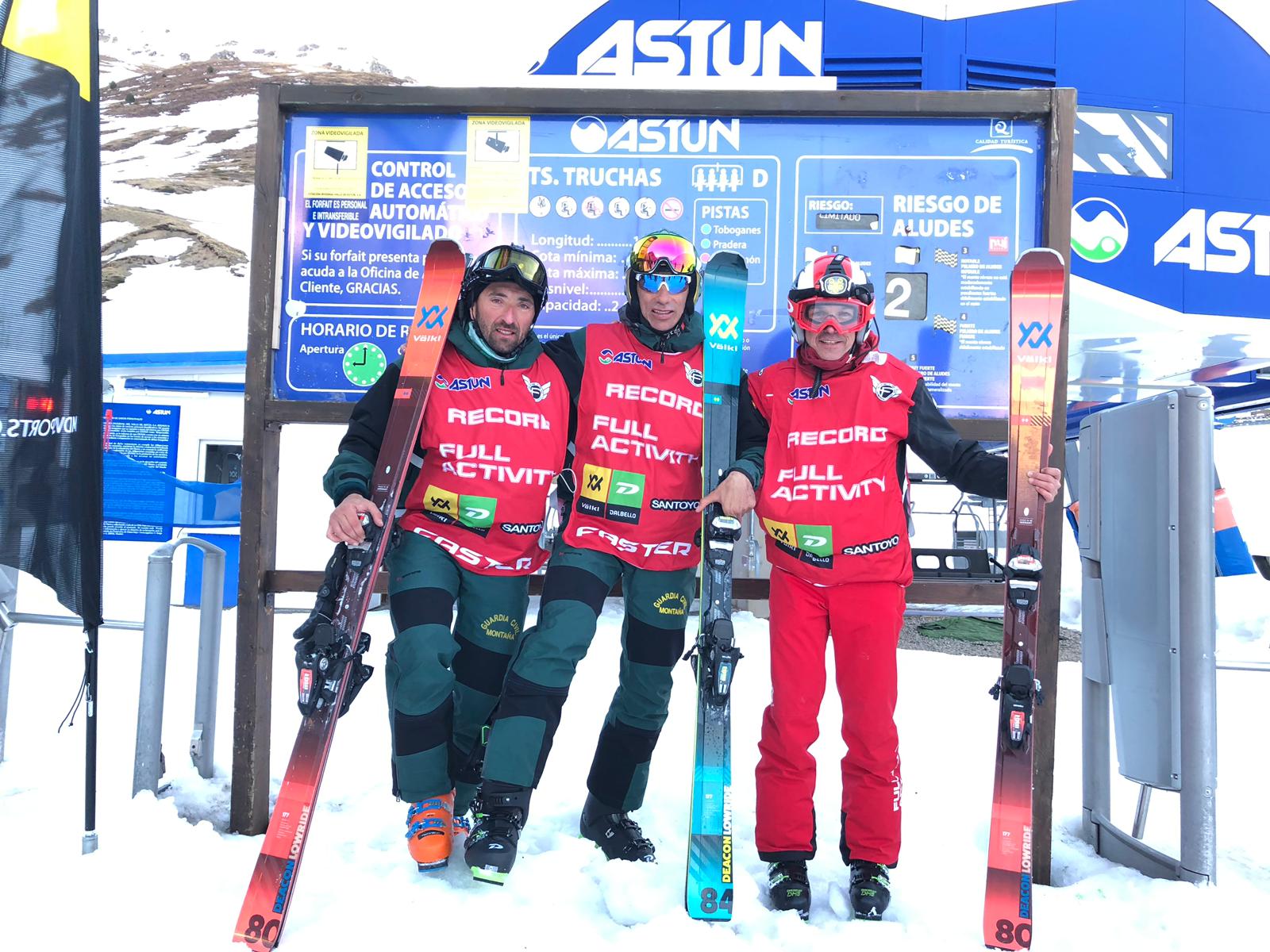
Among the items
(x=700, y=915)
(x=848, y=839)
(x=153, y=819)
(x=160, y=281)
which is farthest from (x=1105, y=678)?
(x=160, y=281)

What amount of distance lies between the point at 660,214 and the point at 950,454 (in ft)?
4.51

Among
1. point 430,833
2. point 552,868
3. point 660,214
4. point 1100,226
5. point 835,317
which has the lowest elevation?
point 552,868

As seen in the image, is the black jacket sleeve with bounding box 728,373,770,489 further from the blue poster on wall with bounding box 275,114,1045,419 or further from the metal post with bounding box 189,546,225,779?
the metal post with bounding box 189,546,225,779

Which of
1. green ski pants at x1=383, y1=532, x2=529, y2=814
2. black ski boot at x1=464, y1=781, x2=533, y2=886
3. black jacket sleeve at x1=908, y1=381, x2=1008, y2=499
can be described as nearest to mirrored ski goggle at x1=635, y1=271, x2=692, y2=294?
black jacket sleeve at x1=908, y1=381, x2=1008, y2=499

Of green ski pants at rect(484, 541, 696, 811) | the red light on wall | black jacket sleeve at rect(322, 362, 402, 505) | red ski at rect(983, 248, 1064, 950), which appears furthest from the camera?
black jacket sleeve at rect(322, 362, 402, 505)

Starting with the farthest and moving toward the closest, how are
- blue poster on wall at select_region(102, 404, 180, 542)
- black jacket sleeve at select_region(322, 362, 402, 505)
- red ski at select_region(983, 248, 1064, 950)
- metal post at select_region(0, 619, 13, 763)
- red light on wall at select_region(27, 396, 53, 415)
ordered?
blue poster on wall at select_region(102, 404, 180, 542), metal post at select_region(0, 619, 13, 763), black jacket sleeve at select_region(322, 362, 402, 505), red light on wall at select_region(27, 396, 53, 415), red ski at select_region(983, 248, 1064, 950)

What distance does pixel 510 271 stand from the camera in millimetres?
2801

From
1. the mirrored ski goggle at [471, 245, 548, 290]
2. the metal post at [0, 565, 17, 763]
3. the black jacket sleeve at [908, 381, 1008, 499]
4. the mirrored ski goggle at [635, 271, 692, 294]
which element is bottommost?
the metal post at [0, 565, 17, 763]

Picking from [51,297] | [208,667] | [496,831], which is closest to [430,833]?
[496,831]

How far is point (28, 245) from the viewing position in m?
Result: 2.51

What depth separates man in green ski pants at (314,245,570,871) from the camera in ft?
8.65

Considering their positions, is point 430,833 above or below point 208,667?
below

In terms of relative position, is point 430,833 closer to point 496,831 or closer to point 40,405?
point 496,831

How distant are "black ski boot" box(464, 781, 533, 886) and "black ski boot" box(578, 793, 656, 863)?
0.47 metres
